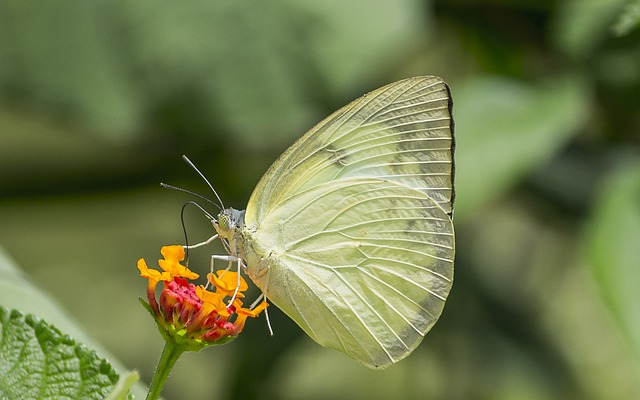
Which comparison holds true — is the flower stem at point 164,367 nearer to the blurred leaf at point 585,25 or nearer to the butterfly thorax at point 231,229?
the butterfly thorax at point 231,229

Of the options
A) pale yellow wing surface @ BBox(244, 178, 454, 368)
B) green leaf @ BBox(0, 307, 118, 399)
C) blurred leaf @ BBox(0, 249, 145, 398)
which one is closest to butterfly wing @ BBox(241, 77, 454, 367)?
pale yellow wing surface @ BBox(244, 178, 454, 368)

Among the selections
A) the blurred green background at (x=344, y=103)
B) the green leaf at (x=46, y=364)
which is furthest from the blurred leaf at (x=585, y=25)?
the green leaf at (x=46, y=364)

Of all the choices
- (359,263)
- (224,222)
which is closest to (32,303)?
(224,222)

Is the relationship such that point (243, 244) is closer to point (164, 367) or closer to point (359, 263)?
point (359, 263)

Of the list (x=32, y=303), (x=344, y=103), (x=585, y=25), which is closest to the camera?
(x=32, y=303)

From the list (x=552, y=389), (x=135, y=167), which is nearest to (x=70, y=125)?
(x=135, y=167)

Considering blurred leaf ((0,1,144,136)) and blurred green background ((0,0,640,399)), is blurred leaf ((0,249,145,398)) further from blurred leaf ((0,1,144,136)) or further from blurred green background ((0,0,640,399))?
blurred leaf ((0,1,144,136))
